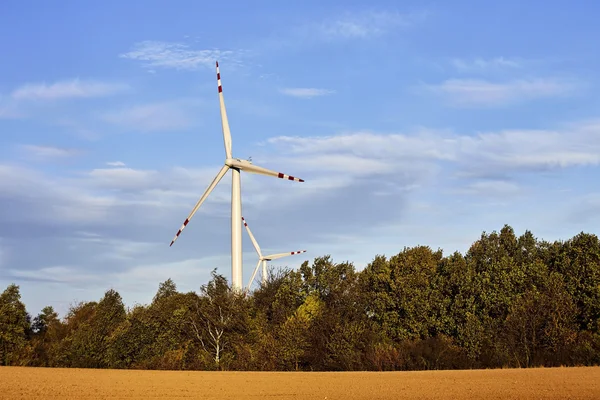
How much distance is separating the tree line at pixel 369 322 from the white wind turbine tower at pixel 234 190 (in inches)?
208

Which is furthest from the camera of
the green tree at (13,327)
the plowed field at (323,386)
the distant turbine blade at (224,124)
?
the green tree at (13,327)

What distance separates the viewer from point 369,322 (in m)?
70.2

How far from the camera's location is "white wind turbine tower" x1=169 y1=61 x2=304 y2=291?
69250mm

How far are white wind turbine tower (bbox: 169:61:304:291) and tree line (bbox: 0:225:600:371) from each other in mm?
5276

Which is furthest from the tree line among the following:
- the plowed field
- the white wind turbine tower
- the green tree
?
the plowed field

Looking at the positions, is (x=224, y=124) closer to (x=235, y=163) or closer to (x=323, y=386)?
(x=235, y=163)

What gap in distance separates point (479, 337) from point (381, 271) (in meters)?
13.6

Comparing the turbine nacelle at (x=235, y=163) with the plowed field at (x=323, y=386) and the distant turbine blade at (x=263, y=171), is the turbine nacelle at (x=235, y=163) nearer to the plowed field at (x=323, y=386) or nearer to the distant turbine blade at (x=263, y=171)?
the distant turbine blade at (x=263, y=171)

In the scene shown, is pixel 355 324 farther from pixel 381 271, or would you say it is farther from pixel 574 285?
pixel 574 285

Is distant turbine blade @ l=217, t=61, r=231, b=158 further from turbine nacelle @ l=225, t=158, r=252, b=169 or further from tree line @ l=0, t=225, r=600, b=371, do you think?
tree line @ l=0, t=225, r=600, b=371

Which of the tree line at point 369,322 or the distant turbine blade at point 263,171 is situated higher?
the distant turbine blade at point 263,171

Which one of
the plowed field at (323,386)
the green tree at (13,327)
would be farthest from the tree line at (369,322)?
the plowed field at (323,386)

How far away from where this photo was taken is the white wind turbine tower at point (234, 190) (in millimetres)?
69250

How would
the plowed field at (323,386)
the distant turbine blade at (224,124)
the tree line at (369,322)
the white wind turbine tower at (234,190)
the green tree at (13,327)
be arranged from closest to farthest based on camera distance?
the plowed field at (323,386)
the tree line at (369,322)
the white wind turbine tower at (234,190)
the distant turbine blade at (224,124)
the green tree at (13,327)
